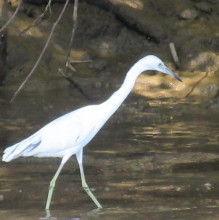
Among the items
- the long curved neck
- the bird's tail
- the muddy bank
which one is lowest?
the muddy bank

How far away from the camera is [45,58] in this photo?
1572 cm

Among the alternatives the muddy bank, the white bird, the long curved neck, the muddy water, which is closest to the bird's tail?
the white bird

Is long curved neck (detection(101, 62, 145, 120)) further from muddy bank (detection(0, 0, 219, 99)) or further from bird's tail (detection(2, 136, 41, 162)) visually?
muddy bank (detection(0, 0, 219, 99))

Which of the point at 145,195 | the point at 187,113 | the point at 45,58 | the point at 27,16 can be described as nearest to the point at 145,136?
the point at 187,113

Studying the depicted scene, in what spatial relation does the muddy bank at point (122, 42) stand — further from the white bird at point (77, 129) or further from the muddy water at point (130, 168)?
the white bird at point (77, 129)

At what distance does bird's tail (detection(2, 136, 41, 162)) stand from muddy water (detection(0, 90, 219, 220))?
0.48 meters

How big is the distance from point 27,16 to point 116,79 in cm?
260

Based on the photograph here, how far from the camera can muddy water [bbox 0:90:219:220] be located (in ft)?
25.5

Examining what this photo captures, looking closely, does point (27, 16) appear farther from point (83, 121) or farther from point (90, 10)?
point (83, 121)

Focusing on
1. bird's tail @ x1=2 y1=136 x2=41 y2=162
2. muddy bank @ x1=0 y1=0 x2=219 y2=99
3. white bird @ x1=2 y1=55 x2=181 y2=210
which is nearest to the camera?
bird's tail @ x1=2 y1=136 x2=41 y2=162

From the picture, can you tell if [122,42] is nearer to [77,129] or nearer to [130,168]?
[130,168]

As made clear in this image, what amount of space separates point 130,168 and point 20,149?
2035mm

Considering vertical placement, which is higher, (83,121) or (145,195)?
(83,121)

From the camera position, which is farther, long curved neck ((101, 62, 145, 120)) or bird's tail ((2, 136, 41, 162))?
long curved neck ((101, 62, 145, 120))
